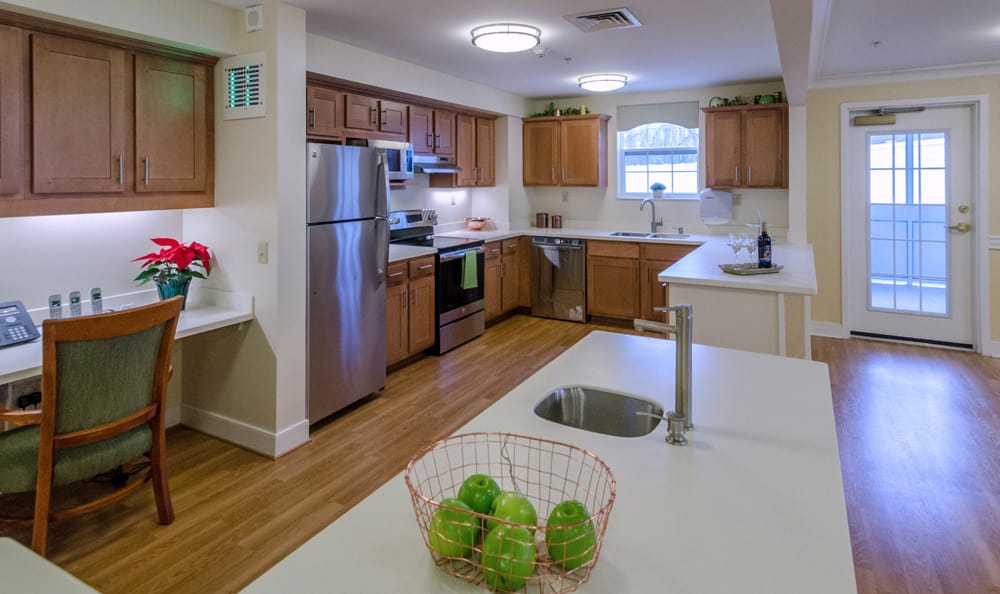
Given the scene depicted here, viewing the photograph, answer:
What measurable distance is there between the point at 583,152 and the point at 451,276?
89.5 inches

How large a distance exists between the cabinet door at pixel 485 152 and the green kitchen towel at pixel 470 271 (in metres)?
1.13

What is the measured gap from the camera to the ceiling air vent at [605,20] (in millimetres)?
3359

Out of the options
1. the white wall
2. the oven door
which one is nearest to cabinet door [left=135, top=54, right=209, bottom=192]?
the oven door

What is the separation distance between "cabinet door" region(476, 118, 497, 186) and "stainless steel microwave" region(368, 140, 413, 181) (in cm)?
155

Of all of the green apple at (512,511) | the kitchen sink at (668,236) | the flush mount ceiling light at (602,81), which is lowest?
the green apple at (512,511)

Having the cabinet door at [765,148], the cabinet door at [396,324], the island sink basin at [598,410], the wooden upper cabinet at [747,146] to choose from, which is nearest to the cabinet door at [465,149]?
the cabinet door at [396,324]

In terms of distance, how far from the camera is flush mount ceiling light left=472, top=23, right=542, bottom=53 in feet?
11.9

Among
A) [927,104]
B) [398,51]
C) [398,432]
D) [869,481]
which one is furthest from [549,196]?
[869,481]

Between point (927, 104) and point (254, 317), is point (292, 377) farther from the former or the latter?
point (927, 104)

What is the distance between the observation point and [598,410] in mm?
1705

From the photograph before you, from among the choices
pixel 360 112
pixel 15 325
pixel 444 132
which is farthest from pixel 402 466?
pixel 444 132

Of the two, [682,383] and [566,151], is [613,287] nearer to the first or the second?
[566,151]

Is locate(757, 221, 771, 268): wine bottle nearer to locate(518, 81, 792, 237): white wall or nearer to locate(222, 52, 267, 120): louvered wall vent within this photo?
→ locate(518, 81, 792, 237): white wall

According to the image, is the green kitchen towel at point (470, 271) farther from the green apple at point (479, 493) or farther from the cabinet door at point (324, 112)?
the green apple at point (479, 493)
